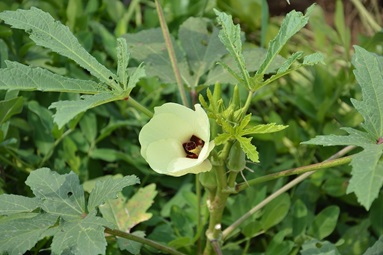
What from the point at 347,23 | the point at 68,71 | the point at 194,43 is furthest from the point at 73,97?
the point at 347,23

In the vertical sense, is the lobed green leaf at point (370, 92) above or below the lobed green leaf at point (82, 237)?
above

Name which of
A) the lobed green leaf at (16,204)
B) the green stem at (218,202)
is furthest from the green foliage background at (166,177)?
the lobed green leaf at (16,204)

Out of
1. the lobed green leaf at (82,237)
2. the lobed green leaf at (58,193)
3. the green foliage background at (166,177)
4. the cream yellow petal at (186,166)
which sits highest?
the cream yellow petal at (186,166)

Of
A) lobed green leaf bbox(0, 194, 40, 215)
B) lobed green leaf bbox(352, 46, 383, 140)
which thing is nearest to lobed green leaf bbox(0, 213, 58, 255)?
lobed green leaf bbox(0, 194, 40, 215)

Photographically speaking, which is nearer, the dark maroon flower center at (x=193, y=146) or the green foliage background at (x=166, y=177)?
the dark maroon flower center at (x=193, y=146)

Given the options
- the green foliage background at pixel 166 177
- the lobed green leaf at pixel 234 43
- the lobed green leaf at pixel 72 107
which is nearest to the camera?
the lobed green leaf at pixel 72 107

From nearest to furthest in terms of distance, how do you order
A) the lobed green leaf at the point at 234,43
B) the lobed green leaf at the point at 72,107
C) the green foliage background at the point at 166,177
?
the lobed green leaf at the point at 72,107 < the lobed green leaf at the point at 234,43 < the green foliage background at the point at 166,177

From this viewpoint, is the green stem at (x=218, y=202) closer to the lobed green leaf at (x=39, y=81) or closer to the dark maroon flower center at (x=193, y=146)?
the dark maroon flower center at (x=193, y=146)
